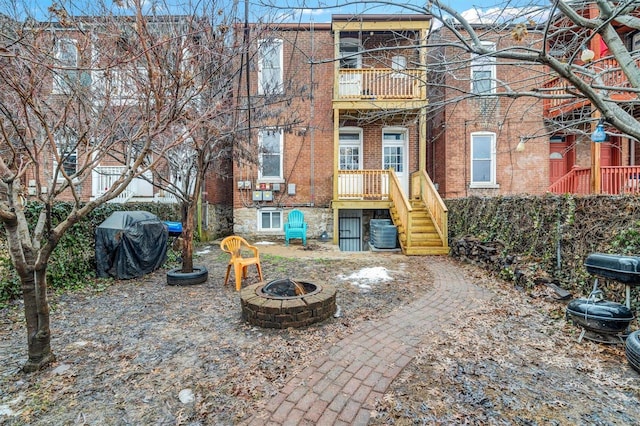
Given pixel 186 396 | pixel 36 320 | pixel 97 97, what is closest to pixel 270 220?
pixel 97 97

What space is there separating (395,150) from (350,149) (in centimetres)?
174

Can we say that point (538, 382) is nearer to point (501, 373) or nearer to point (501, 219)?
point (501, 373)

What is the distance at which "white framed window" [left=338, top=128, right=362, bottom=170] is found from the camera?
11.6 metres

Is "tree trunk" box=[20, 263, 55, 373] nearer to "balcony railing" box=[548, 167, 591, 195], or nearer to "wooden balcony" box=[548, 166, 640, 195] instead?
"wooden balcony" box=[548, 166, 640, 195]

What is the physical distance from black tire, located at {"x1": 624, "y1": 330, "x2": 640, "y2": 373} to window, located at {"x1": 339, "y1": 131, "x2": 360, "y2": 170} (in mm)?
9393

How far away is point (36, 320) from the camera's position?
108 inches

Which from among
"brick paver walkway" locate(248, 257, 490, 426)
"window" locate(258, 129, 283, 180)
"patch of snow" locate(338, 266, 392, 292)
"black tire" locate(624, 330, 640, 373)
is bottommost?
"brick paver walkway" locate(248, 257, 490, 426)

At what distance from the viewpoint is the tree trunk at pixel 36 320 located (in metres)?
2.68

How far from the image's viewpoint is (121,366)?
2.84 m

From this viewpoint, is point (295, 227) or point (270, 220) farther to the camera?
point (270, 220)

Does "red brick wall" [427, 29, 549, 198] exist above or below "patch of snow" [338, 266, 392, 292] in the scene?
above

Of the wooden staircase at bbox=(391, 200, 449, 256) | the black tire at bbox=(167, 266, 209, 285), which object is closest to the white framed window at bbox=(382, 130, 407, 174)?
the wooden staircase at bbox=(391, 200, 449, 256)

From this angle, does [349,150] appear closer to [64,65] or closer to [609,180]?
[609,180]

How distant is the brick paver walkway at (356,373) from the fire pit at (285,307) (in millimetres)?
537
